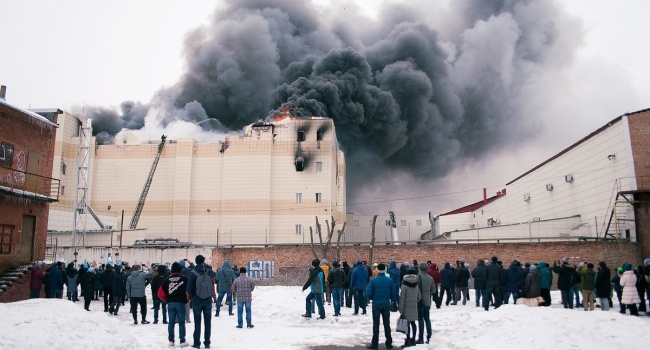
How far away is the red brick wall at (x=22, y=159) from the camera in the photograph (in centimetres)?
2188

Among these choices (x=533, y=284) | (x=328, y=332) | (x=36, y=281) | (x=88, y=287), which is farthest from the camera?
(x=36, y=281)

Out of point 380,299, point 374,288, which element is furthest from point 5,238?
point 380,299

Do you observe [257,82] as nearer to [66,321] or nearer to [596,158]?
[596,158]

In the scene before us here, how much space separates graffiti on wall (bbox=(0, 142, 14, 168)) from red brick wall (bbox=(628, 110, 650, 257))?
30796 millimetres

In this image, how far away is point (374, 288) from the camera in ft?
35.0

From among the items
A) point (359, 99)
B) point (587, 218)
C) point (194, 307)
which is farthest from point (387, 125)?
point (194, 307)

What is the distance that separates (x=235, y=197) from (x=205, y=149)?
5765mm

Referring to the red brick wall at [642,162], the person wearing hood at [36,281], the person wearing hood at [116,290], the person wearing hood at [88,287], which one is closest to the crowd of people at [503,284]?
the person wearing hood at [116,290]

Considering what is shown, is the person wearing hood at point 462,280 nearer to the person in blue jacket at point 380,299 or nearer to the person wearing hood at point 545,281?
the person wearing hood at point 545,281

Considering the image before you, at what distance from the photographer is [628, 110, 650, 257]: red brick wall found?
26500mm

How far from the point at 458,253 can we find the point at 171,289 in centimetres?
2219

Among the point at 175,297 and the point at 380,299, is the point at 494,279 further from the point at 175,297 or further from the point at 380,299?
the point at 175,297

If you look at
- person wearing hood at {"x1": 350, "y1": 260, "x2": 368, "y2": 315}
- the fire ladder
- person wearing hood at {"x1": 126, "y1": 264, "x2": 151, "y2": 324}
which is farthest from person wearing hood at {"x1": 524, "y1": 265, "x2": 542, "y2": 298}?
the fire ladder

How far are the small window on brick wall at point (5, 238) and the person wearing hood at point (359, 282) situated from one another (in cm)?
1571
